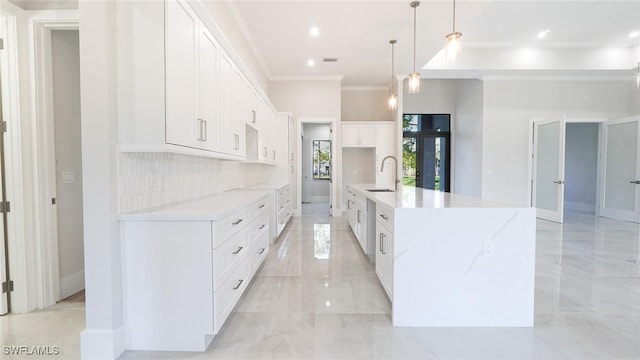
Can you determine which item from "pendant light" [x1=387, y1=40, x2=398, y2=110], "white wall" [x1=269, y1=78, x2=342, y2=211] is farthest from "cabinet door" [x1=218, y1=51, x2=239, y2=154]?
"white wall" [x1=269, y1=78, x2=342, y2=211]

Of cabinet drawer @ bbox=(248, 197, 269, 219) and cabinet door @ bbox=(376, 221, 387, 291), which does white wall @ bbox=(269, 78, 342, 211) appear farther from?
cabinet door @ bbox=(376, 221, 387, 291)

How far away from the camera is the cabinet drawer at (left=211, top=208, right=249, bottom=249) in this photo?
1.82 meters

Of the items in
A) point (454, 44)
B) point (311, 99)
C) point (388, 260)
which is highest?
point (311, 99)

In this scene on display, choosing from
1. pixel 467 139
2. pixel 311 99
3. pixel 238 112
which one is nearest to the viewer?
pixel 238 112

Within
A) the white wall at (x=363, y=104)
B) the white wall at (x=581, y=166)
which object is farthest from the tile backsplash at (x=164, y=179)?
the white wall at (x=581, y=166)

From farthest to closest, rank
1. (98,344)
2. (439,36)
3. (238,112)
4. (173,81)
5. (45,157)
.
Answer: (439,36)
(238,112)
(45,157)
(173,81)
(98,344)

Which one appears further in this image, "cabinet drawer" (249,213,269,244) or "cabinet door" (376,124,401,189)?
"cabinet door" (376,124,401,189)

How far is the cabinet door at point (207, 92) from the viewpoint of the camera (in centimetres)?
226

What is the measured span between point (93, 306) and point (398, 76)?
6731mm

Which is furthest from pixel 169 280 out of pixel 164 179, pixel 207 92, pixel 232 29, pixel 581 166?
pixel 581 166

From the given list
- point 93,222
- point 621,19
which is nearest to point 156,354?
point 93,222

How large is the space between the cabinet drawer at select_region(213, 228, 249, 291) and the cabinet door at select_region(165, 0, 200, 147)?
76cm

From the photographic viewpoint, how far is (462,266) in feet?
6.81

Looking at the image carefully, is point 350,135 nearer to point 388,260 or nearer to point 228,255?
point 388,260
